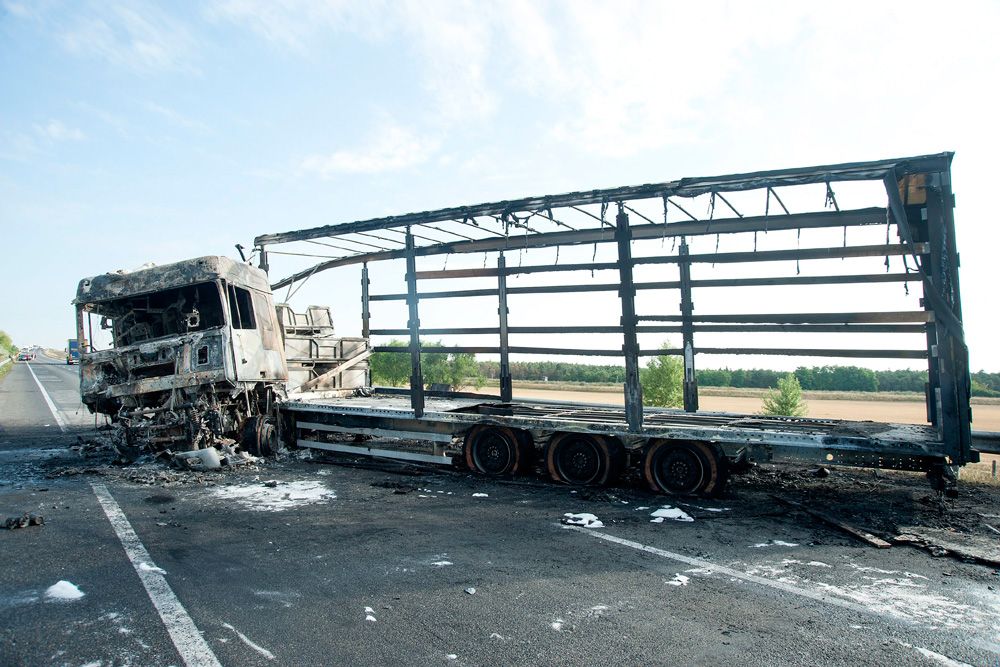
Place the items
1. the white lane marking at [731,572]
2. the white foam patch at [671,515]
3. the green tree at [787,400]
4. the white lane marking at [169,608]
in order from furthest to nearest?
the green tree at [787,400] → the white foam patch at [671,515] → the white lane marking at [731,572] → the white lane marking at [169,608]

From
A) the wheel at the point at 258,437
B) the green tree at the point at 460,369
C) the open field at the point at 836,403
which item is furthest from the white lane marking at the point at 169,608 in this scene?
the green tree at the point at 460,369

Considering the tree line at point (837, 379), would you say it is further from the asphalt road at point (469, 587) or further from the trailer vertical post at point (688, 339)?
the asphalt road at point (469, 587)

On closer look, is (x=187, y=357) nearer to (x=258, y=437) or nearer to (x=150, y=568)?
(x=258, y=437)

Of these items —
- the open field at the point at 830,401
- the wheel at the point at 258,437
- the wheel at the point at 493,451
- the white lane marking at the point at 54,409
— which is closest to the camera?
the wheel at the point at 493,451

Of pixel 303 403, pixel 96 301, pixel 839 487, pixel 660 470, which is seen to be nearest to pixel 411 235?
pixel 303 403

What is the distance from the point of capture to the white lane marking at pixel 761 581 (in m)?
4.07

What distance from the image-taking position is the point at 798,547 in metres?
5.67

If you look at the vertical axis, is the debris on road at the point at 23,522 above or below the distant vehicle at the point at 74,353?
below

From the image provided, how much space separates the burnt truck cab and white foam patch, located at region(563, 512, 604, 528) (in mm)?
6465

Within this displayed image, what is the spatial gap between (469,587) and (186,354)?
7.82m

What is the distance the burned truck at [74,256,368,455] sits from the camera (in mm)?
Answer: 10500

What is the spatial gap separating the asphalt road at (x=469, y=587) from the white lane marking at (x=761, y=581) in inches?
0.7

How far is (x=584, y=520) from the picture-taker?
6602mm

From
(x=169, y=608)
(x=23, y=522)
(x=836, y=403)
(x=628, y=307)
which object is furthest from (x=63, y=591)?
(x=836, y=403)
